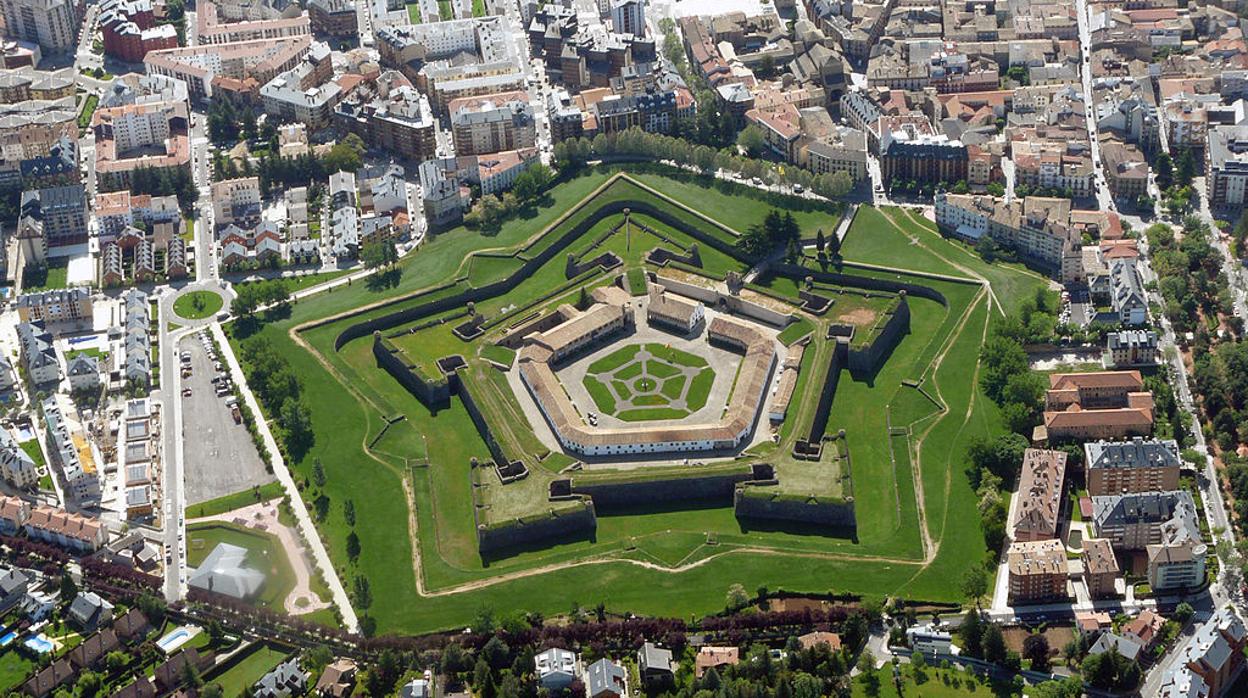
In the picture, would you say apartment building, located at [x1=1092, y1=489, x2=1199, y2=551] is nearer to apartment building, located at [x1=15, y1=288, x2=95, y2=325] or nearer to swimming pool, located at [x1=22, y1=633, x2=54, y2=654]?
swimming pool, located at [x1=22, y1=633, x2=54, y2=654]

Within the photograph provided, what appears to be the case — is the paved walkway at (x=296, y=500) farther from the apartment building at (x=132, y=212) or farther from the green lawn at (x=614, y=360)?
the green lawn at (x=614, y=360)

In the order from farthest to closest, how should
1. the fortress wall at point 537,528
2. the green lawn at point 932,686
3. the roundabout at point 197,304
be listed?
the roundabout at point 197,304 < the fortress wall at point 537,528 < the green lawn at point 932,686

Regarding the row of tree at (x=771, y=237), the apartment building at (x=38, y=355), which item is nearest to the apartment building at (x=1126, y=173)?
the row of tree at (x=771, y=237)

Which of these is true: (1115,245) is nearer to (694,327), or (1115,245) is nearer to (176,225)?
(694,327)

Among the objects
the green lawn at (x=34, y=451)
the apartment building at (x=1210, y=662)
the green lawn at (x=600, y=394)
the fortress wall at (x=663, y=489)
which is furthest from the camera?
the green lawn at (x=600, y=394)

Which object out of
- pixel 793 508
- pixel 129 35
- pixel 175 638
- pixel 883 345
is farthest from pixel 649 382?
pixel 129 35

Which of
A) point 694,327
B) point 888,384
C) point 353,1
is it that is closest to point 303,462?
point 694,327

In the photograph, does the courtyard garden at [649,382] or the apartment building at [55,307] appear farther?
the apartment building at [55,307]
